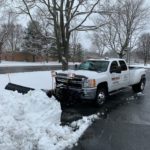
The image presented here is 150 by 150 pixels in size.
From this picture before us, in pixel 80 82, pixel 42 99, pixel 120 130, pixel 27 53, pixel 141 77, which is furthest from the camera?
pixel 27 53

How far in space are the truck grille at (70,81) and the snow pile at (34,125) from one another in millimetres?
1660

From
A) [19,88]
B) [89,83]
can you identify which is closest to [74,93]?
[89,83]

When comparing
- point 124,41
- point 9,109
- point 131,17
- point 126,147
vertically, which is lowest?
point 126,147

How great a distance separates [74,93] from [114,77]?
86.3 inches

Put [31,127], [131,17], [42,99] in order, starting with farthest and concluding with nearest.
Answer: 1. [131,17]
2. [42,99]
3. [31,127]

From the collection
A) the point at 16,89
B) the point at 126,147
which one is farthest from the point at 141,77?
the point at 126,147

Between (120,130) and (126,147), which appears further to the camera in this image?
(120,130)

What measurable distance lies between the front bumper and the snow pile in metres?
1.30

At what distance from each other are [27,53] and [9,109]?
2279 inches

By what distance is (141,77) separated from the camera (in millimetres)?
13695

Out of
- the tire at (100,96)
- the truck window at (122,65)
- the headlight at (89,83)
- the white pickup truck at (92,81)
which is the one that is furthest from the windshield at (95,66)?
the truck window at (122,65)

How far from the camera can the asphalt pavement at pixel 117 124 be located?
574 cm

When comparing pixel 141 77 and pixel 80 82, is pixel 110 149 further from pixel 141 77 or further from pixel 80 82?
pixel 141 77

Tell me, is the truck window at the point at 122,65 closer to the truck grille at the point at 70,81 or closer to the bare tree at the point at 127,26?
the truck grille at the point at 70,81
